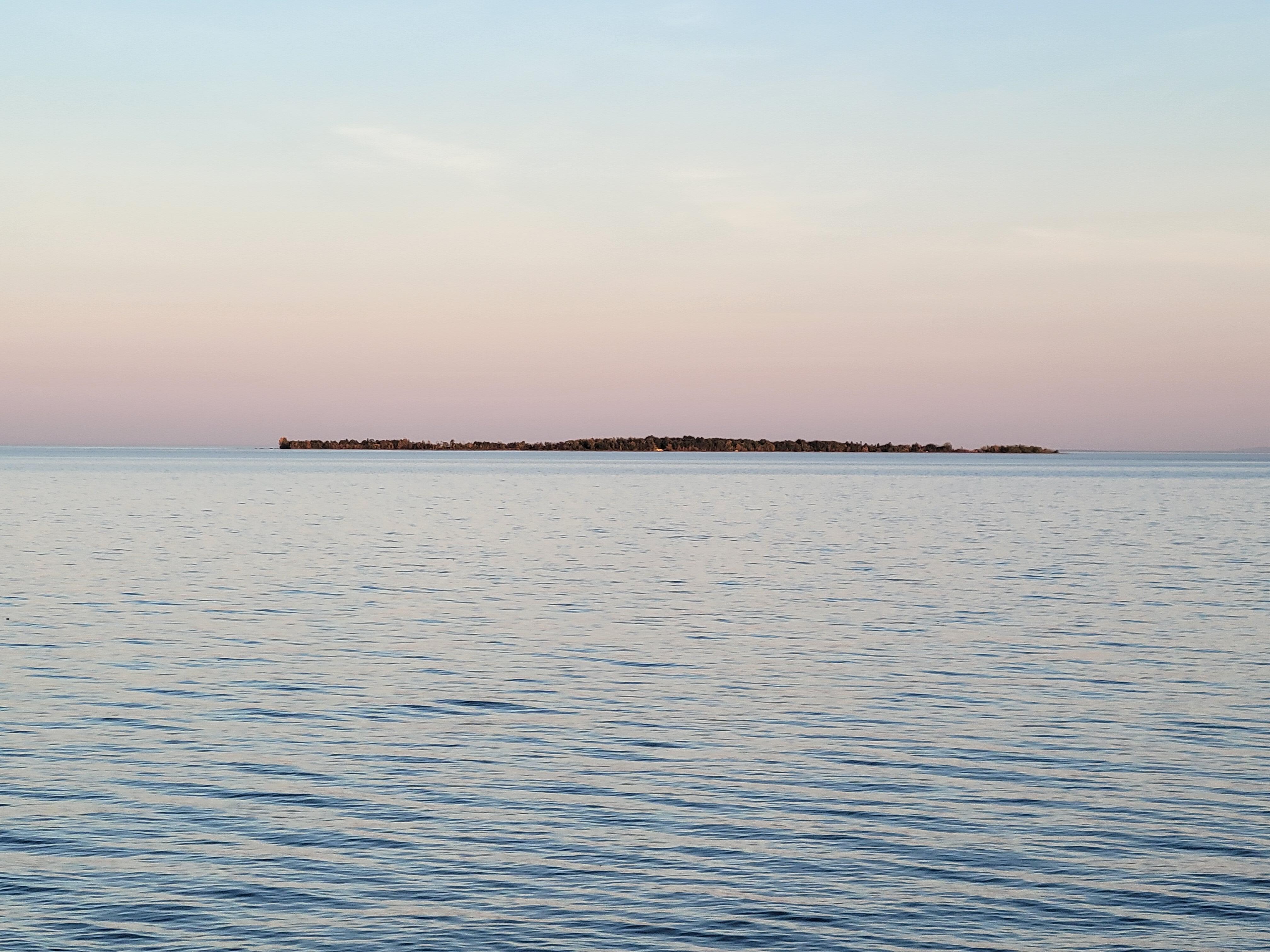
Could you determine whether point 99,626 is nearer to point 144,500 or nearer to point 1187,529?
point 1187,529

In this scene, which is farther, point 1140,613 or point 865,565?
point 865,565

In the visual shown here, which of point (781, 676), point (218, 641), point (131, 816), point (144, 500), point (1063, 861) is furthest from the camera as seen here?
point (144, 500)

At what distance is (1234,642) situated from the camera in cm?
3409

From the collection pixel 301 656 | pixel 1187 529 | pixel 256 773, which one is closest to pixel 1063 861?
pixel 256 773

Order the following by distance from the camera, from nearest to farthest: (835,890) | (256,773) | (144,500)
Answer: (835,890)
(256,773)
(144,500)

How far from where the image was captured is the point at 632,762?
21000mm

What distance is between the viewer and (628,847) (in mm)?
16531

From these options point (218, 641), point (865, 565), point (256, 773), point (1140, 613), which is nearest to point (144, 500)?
point (865, 565)

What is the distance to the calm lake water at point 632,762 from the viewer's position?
47.2ft

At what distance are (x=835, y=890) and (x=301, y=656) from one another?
1953 cm

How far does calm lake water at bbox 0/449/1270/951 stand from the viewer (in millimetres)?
14398

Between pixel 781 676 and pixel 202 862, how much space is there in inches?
617

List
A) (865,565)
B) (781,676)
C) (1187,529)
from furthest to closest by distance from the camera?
(1187,529), (865,565), (781,676)

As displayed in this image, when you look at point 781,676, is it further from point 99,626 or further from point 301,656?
point 99,626
